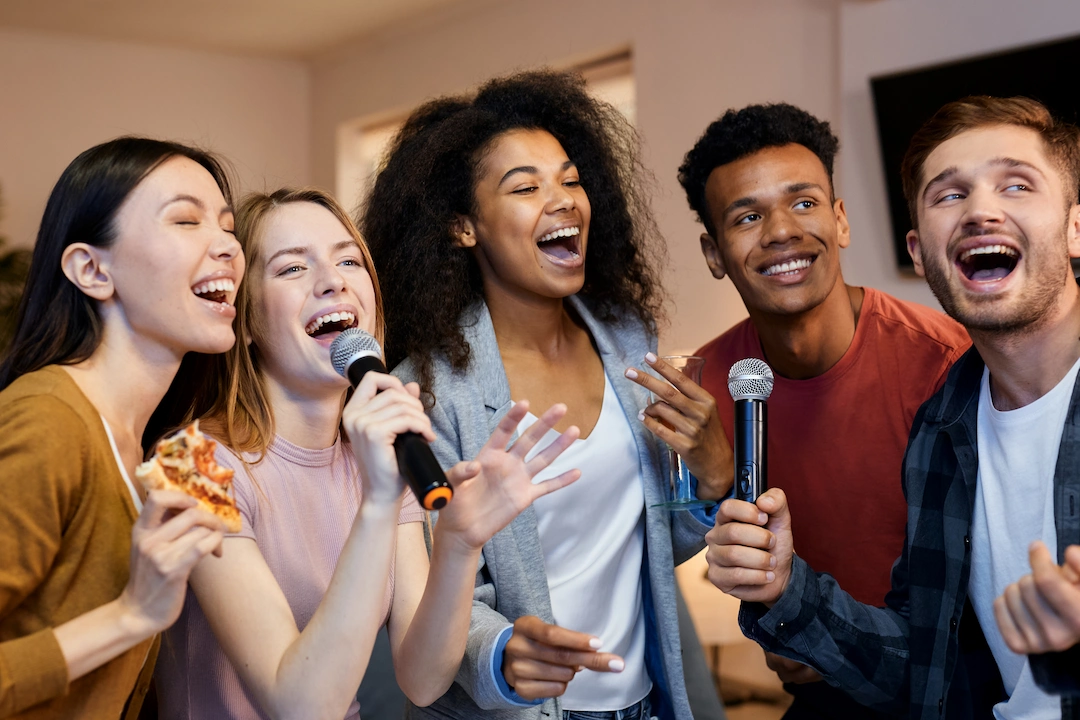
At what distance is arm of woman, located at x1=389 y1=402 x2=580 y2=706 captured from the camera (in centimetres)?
152

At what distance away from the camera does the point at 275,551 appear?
159cm

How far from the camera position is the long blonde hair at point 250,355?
1.65 metres

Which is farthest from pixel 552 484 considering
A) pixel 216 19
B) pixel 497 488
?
pixel 216 19

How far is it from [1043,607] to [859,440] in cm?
99

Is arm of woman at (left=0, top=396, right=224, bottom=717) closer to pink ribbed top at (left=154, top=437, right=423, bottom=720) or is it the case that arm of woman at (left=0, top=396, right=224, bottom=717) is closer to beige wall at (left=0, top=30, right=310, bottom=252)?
pink ribbed top at (left=154, top=437, right=423, bottom=720)

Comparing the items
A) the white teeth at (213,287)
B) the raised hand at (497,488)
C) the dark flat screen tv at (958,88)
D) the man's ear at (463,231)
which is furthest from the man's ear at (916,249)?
the dark flat screen tv at (958,88)

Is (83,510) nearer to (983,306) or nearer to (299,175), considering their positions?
(983,306)

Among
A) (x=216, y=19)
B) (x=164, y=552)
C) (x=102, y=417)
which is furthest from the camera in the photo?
(x=216, y=19)

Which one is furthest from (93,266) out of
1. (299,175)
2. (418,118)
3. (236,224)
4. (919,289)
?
(299,175)

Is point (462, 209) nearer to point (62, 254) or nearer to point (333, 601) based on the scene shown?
point (62, 254)

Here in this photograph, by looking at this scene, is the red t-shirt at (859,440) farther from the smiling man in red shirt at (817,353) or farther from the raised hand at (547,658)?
the raised hand at (547,658)

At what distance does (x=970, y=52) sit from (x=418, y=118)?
9.18 feet

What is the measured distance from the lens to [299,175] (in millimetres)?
7625

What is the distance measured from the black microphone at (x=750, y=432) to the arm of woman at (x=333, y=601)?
1.80ft
